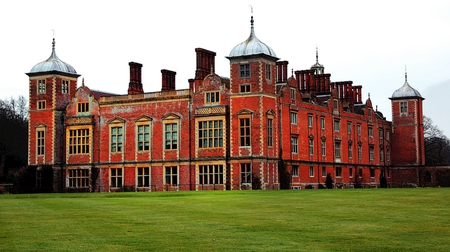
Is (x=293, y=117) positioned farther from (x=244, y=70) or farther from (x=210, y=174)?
(x=210, y=174)

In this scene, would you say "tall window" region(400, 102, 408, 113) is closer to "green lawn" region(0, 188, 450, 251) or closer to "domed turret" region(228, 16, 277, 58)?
"domed turret" region(228, 16, 277, 58)

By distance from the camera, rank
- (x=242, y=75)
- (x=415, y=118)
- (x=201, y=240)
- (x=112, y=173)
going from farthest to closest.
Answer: (x=415, y=118) → (x=112, y=173) → (x=242, y=75) → (x=201, y=240)

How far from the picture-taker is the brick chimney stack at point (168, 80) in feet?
179

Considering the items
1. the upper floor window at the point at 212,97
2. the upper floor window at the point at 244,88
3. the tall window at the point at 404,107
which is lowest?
the upper floor window at the point at 212,97

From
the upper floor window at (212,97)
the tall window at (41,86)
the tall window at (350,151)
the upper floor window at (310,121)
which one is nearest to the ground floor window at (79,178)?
the tall window at (41,86)

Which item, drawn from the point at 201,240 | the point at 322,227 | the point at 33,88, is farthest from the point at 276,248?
the point at 33,88

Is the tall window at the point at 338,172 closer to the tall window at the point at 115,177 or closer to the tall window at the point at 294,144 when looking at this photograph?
the tall window at the point at 294,144

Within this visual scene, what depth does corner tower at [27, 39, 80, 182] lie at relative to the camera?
56219 mm

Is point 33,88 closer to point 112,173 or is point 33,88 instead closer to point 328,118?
point 112,173

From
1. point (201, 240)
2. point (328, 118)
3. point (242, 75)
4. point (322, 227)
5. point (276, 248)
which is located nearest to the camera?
point (276, 248)

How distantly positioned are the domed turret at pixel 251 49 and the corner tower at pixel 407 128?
26109mm

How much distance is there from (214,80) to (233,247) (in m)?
37.1

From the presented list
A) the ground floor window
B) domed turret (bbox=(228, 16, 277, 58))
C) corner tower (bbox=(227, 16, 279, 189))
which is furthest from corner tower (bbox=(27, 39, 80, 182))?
A: domed turret (bbox=(228, 16, 277, 58))

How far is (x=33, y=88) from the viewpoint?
57375 mm
